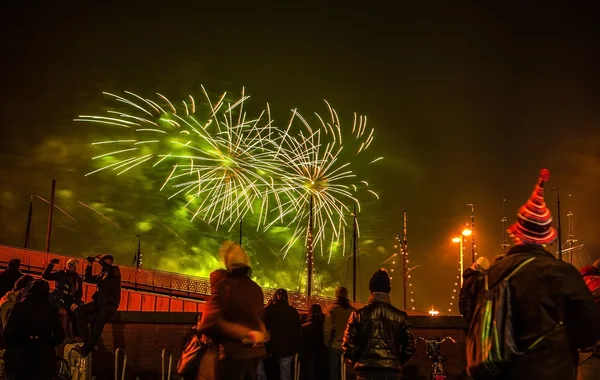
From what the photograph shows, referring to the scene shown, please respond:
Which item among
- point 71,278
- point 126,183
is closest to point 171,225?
point 126,183

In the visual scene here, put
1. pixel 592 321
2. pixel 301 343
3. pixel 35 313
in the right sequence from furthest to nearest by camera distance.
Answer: pixel 301 343 < pixel 35 313 < pixel 592 321

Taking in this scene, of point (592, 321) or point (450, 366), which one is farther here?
point (450, 366)

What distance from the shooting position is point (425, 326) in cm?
1567

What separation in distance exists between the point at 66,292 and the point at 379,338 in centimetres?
767

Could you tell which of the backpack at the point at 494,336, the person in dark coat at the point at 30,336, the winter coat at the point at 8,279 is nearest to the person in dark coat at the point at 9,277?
the winter coat at the point at 8,279

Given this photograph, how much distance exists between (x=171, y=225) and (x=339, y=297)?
77537 mm

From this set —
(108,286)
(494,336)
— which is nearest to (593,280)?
(494,336)

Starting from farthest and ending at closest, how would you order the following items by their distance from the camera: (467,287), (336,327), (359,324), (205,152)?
→ (205,152) → (336,327) → (467,287) → (359,324)

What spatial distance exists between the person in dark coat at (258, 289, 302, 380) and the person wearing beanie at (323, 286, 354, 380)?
2.38ft

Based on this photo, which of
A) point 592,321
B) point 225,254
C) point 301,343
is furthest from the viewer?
point 301,343

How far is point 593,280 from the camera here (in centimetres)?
948

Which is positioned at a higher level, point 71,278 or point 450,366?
point 71,278

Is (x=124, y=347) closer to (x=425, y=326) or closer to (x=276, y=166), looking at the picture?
(x=425, y=326)

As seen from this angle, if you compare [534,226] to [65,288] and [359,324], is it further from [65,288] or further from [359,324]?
[65,288]
